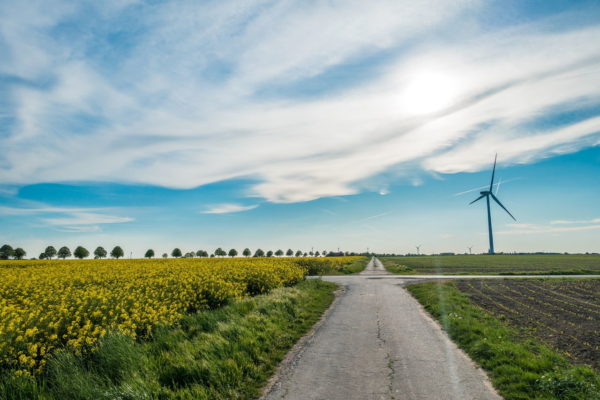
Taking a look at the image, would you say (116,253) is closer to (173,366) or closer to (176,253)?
(176,253)

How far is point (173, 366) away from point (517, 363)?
791 centimetres

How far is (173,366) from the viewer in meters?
7.41

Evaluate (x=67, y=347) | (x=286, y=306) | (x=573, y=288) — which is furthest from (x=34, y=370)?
(x=573, y=288)

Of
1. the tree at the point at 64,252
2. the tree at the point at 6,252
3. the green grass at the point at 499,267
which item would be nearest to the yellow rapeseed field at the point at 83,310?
the green grass at the point at 499,267

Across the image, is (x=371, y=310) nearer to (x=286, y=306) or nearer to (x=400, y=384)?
(x=286, y=306)

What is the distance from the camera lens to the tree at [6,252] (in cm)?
6481

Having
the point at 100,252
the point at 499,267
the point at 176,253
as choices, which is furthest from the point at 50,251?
the point at 499,267

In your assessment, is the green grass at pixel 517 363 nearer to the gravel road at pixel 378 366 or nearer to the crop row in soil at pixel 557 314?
the gravel road at pixel 378 366

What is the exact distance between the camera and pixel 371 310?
Answer: 16094mm

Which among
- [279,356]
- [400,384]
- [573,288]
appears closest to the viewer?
[400,384]

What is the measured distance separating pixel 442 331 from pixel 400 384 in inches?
222

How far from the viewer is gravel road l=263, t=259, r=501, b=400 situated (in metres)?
6.81

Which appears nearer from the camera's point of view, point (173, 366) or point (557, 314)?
point (173, 366)

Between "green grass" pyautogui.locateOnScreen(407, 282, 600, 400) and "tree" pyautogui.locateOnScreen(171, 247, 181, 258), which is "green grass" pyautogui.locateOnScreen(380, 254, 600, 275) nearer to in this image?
"green grass" pyautogui.locateOnScreen(407, 282, 600, 400)
